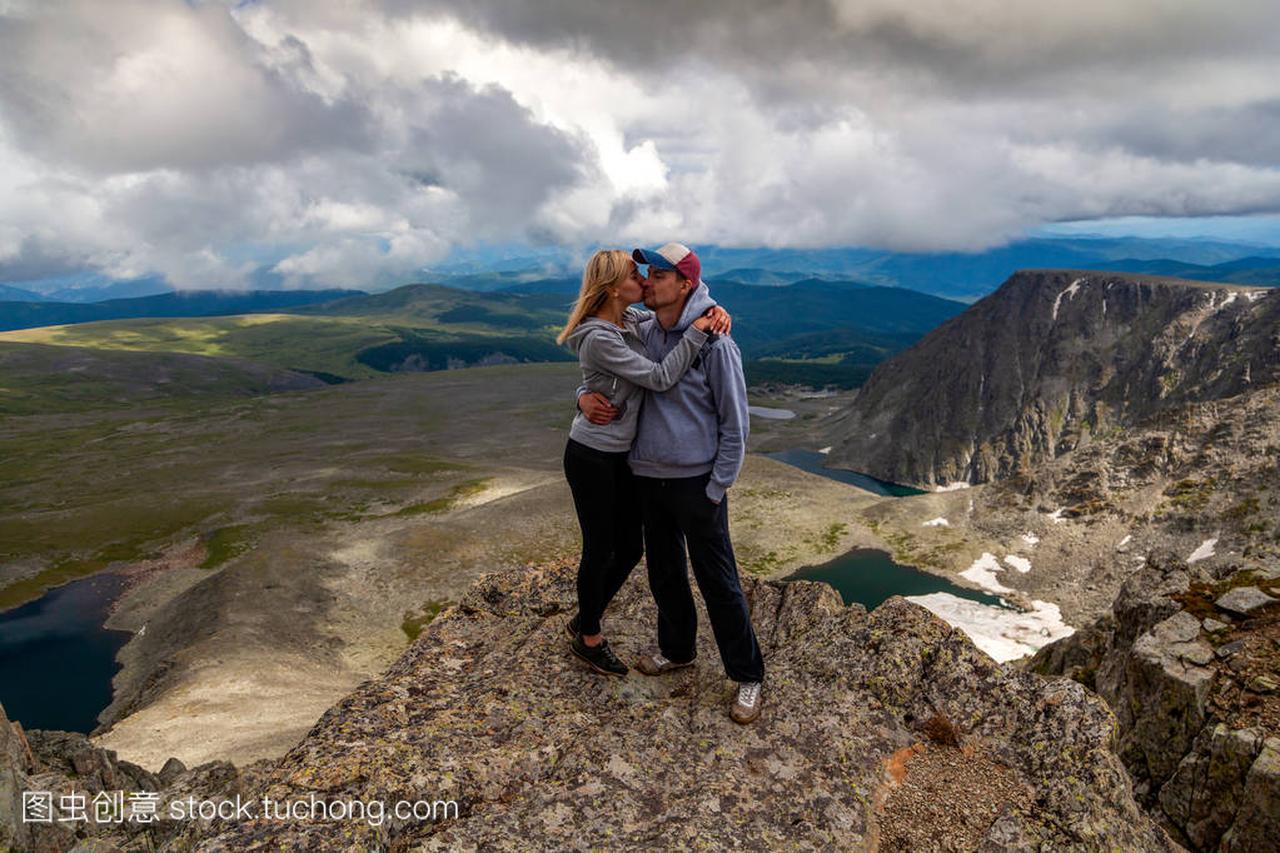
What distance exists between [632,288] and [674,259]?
2.33 ft

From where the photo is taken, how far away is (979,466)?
137m

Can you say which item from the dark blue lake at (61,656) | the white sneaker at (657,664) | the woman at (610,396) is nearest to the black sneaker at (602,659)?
the woman at (610,396)

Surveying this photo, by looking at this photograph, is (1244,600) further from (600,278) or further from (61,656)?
(61,656)

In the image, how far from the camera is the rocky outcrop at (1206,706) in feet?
39.4

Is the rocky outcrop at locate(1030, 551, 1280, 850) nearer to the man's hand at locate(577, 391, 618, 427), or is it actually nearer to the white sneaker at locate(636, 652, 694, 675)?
the white sneaker at locate(636, 652, 694, 675)

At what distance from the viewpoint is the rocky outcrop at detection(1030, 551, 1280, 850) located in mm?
11995

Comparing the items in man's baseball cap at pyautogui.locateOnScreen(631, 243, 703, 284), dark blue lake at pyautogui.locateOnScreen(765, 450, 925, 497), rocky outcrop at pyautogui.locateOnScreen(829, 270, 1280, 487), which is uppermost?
man's baseball cap at pyautogui.locateOnScreen(631, 243, 703, 284)

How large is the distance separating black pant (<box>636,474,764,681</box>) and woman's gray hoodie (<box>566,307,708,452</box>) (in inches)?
33.1

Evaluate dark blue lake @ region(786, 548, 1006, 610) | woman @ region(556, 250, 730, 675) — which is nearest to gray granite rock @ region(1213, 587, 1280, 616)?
woman @ region(556, 250, 730, 675)

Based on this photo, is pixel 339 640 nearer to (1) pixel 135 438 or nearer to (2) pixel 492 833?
(2) pixel 492 833

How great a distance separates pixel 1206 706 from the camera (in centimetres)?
1443

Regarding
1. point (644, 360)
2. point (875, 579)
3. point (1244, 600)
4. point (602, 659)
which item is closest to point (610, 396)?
point (644, 360)

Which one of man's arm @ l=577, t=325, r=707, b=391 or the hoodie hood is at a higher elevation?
the hoodie hood

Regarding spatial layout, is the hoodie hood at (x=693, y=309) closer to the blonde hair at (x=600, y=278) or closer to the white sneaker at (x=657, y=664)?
the blonde hair at (x=600, y=278)
